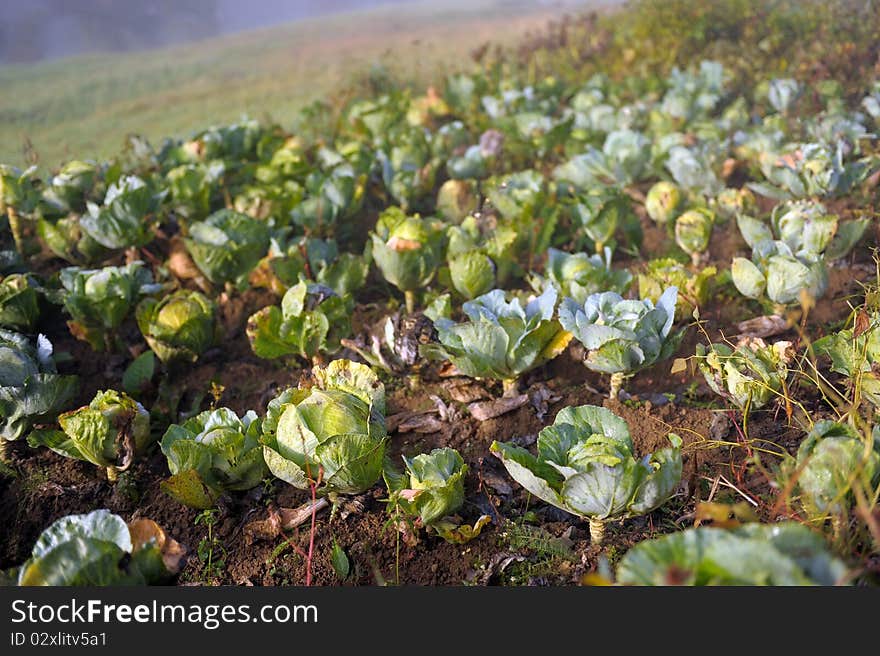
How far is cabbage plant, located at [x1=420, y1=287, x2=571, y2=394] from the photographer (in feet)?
7.50

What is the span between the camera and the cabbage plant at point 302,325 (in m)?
2.62

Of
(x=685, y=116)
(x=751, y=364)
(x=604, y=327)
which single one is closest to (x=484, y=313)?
(x=604, y=327)

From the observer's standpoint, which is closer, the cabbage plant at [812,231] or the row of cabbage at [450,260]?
the row of cabbage at [450,260]

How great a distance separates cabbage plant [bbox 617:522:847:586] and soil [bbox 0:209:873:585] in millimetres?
678

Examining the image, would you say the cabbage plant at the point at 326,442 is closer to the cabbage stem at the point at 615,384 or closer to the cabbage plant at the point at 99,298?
the cabbage stem at the point at 615,384

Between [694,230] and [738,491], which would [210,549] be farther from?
[694,230]

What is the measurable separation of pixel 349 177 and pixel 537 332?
1782 millimetres

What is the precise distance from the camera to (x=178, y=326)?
108 inches

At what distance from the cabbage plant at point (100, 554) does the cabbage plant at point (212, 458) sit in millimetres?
259

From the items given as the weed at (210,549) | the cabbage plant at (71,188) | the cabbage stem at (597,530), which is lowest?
the weed at (210,549)

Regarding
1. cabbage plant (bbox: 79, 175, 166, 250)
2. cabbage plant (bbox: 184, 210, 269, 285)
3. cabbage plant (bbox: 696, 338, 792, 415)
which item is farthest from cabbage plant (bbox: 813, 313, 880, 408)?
cabbage plant (bbox: 79, 175, 166, 250)

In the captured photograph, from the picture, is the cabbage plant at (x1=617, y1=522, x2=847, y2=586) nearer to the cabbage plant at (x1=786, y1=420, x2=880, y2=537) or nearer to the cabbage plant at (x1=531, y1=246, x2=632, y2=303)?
the cabbage plant at (x1=786, y1=420, x2=880, y2=537)

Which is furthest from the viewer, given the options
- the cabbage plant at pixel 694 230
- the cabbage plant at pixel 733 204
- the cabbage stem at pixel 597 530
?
the cabbage plant at pixel 733 204

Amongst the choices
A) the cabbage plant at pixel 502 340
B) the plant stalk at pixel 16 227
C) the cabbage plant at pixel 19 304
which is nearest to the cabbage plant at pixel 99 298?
the cabbage plant at pixel 19 304
